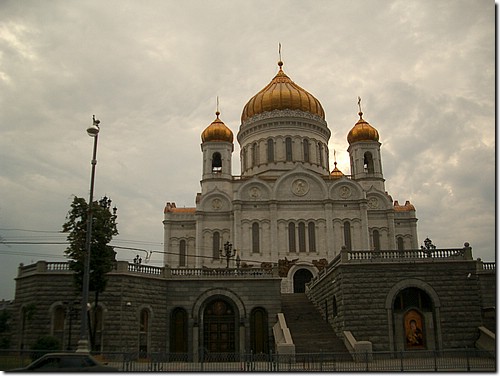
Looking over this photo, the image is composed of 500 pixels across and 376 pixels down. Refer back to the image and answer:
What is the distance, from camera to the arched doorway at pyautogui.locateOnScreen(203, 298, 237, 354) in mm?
32453

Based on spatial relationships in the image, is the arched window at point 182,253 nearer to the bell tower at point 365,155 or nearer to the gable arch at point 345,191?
the gable arch at point 345,191

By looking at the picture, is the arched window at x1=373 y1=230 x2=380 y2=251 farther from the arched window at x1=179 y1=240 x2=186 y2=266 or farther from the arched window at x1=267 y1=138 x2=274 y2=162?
the arched window at x1=179 y1=240 x2=186 y2=266

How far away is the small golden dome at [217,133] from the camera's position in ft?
181

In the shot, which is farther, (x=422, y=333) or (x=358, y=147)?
(x=358, y=147)

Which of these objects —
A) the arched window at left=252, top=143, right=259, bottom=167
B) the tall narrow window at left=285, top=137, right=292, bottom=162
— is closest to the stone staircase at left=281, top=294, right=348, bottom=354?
the tall narrow window at left=285, top=137, right=292, bottom=162

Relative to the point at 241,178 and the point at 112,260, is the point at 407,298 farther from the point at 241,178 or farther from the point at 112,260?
the point at 241,178

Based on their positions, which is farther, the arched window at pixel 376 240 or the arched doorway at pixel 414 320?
the arched window at pixel 376 240

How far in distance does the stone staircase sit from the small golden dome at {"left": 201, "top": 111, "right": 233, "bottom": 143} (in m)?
21.5

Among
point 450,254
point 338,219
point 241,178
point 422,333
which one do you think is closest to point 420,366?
point 422,333

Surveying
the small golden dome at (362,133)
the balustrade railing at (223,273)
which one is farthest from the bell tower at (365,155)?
the balustrade railing at (223,273)

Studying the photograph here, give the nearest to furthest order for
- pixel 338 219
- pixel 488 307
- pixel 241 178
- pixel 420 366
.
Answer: pixel 420 366, pixel 488 307, pixel 338 219, pixel 241 178

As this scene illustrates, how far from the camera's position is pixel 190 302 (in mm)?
32625

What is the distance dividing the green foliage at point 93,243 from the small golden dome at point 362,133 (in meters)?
35.7

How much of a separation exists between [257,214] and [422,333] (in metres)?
23.8
